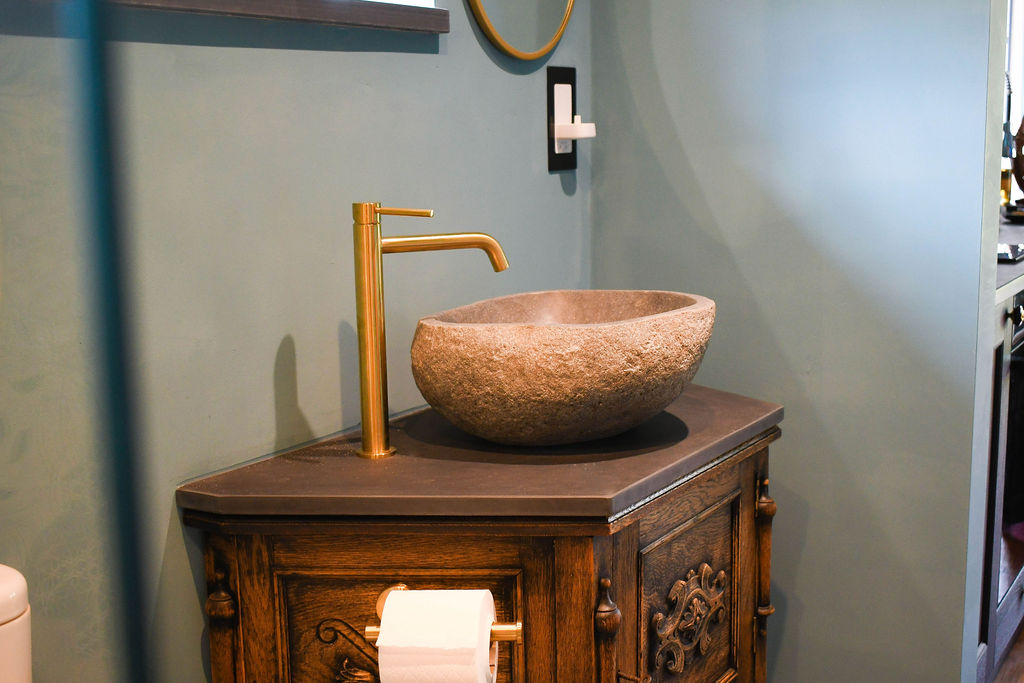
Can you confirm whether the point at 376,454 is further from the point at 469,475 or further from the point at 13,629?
the point at 13,629

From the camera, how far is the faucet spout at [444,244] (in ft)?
3.96

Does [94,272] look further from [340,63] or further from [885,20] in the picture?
[885,20]

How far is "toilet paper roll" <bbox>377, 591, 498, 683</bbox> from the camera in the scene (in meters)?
0.97

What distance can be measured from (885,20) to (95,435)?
1297 millimetres

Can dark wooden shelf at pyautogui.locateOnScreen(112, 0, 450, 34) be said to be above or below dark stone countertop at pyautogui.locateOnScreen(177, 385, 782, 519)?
above

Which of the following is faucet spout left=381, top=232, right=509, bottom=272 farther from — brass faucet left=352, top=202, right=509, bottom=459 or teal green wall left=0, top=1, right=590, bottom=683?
teal green wall left=0, top=1, right=590, bottom=683

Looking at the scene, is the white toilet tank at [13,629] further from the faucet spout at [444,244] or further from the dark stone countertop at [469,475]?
the faucet spout at [444,244]

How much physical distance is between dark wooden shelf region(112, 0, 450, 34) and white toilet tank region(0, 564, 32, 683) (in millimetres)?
593

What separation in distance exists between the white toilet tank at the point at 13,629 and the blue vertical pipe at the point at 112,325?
0.24 meters

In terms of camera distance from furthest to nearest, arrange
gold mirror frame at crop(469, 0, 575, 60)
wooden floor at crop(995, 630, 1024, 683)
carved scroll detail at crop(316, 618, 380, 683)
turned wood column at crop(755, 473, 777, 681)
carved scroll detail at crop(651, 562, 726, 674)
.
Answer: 1. wooden floor at crop(995, 630, 1024, 683)
2. gold mirror frame at crop(469, 0, 575, 60)
3. turned wood column at crop(755, 473, 777, 681)
4. carved scroll detail at crop(651, 562, 726, 674)
5. carved scroll detail at crop(316, 618, 380, 683)

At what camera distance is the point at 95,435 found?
1.05 m

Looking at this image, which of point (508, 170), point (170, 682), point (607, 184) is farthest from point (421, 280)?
point (170, 682)

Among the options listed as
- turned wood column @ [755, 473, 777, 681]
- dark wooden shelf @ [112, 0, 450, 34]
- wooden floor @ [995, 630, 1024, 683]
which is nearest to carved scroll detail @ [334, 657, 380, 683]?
turned wood column @ [755, 473, 777, 681]

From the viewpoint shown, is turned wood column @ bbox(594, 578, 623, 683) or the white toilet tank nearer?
the white toilet tank
